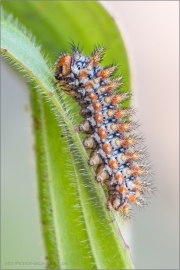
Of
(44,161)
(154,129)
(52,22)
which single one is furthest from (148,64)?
(44,161)

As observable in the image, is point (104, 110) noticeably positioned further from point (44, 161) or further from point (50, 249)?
point (50, 249)

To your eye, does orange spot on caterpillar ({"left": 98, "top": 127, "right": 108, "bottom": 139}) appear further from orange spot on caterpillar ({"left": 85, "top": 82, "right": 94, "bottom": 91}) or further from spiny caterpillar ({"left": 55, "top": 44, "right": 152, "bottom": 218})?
orange spot on caterpillar ({"left": 85, "top": 82, "right": 94, "bottom": 91})

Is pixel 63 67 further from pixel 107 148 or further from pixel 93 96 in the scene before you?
pixel 107 148

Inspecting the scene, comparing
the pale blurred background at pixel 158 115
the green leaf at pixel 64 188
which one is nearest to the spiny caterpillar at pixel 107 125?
the green leaf at pixel 64 188

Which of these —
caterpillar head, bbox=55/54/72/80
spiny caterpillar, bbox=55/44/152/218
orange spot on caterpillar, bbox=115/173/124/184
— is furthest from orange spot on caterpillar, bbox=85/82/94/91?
orange spot on caterpillar, bbox=115/173/124/184

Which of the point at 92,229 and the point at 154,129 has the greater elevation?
the point at 154,129

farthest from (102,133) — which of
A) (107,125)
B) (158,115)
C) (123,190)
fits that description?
(158,115)

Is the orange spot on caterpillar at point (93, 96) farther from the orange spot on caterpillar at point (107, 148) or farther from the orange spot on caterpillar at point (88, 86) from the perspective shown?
the orange spot on caterpillar at point (107, 148)

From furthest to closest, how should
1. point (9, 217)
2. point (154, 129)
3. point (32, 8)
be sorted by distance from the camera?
point (154, 129), point (9, 217), point (32, 8)
